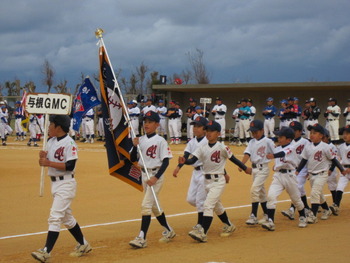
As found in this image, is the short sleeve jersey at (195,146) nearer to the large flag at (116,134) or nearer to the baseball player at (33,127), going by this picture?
the large flag at (116,134)

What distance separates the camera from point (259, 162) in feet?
33.7

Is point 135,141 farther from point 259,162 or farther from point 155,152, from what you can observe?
point 259,162

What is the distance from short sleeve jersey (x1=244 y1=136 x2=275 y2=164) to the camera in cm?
1023

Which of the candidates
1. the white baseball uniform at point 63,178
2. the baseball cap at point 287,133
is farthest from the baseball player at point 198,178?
the white baseball uniform at point 63,178

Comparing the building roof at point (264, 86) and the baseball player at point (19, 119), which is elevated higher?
the building roof at point (264, 86)

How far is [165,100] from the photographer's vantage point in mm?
32188

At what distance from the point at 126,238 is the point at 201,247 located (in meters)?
1.43

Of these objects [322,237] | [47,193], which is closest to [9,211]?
[47,193]

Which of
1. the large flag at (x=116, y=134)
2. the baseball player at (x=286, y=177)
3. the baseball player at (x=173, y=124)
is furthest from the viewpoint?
the baseball player at (x=173, y=124)

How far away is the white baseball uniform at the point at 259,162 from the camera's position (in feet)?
33.4

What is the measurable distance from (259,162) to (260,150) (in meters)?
0.23

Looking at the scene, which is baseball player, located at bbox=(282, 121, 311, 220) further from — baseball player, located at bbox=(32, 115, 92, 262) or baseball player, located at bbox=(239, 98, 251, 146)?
baseball player, located at bbox=(239, 98, 251, 146)

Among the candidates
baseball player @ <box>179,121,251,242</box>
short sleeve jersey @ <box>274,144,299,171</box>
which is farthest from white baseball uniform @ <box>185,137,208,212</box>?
short sleeve jersey @ <box>274,144,299,171</box>

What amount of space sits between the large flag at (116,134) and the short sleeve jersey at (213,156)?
1074 millimetres
